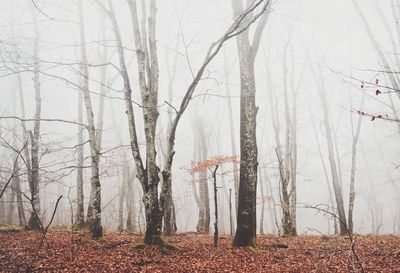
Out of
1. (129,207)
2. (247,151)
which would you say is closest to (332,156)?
(247,151)

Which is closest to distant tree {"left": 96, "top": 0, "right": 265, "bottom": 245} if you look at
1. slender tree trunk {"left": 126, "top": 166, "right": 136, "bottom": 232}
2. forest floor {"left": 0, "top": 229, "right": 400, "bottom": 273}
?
forest floor {"left": 0, "top": 229, "right": 400, "bottom": 273}

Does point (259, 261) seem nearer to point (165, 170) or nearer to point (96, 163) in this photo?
point (165, 170)

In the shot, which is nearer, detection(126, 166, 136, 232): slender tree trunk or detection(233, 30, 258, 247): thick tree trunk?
detection(233, 30, 258, 247): thick tree trunk

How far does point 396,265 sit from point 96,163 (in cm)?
831

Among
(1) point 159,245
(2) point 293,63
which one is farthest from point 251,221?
(2) point 293,63

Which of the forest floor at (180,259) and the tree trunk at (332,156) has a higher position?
the tree trunk at (332,156)

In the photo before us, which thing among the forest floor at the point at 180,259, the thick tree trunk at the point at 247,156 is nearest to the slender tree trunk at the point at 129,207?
the forest floor at the point at 180,259

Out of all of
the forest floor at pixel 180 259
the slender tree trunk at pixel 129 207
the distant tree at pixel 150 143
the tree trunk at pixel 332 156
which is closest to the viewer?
the forest floor at pixel 180 259

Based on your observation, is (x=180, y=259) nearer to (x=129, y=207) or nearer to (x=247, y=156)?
(x=247, y=156)

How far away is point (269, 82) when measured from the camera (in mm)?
21391

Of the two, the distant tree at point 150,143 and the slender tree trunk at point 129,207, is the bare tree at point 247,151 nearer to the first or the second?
the distant tree at point 150,143

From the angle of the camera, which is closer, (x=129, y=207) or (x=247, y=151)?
(x=247, y=151)

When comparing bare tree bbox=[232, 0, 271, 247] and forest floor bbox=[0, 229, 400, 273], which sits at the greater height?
bare tree bbox=[232, 0, 271, 247]

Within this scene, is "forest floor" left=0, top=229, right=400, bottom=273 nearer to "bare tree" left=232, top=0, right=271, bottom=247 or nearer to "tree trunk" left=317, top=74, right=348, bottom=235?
"bare tree" left=232, top=0, right=271, bottom=247
